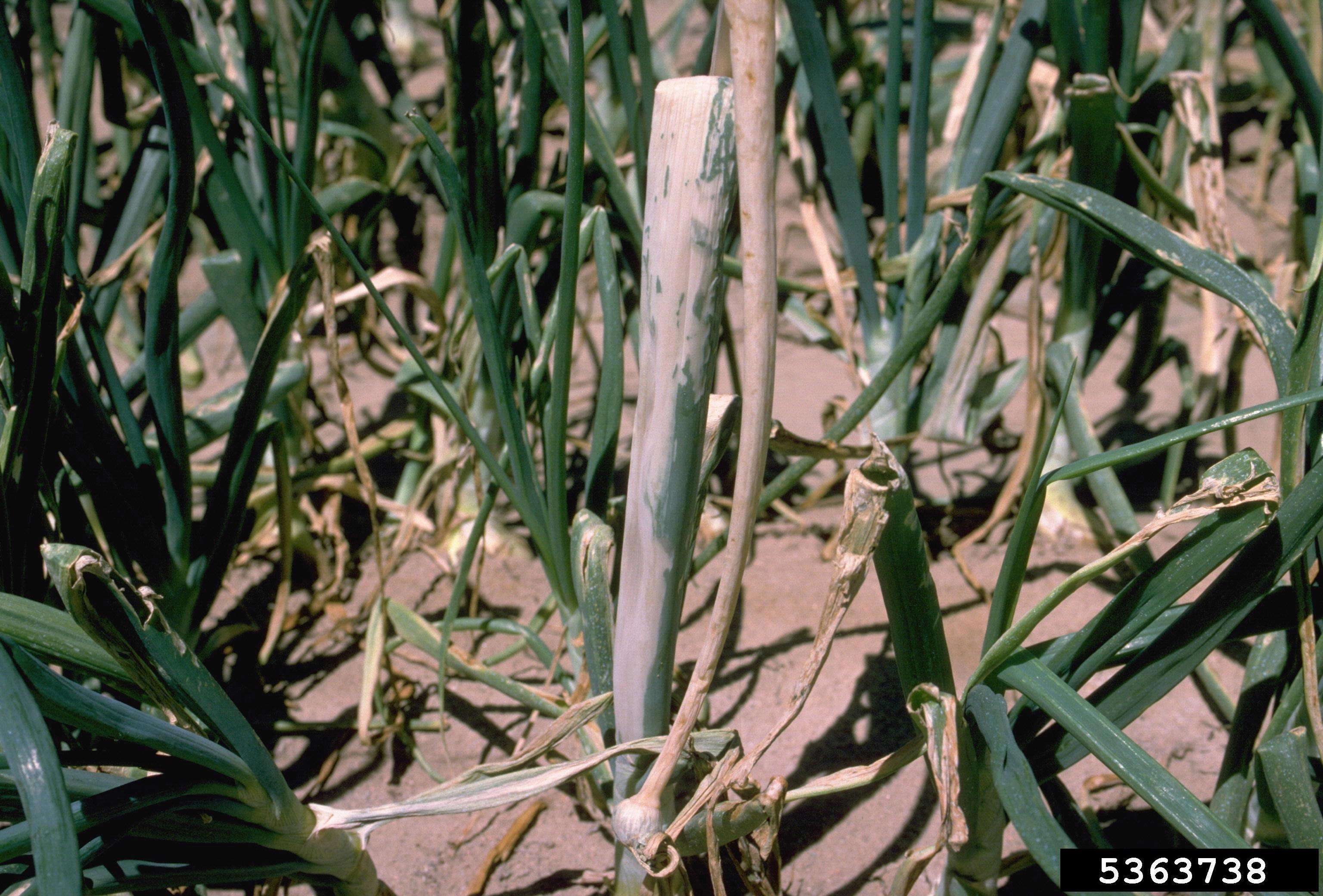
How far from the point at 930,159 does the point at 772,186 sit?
1155 millimetres

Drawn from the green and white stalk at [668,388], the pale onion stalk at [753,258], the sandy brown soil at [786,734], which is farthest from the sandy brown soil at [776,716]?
the pale onion stalk at [753,258]

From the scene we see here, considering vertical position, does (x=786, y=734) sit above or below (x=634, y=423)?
below

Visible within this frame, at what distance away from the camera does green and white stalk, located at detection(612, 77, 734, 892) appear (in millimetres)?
504

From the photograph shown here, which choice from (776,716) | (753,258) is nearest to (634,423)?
(776,716)

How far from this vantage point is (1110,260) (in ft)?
3.62

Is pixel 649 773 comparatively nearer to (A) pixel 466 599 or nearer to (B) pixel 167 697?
(B) pixel 167 697

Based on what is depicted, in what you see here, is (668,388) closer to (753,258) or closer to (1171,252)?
(753,258)

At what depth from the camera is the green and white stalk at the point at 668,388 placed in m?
0.50

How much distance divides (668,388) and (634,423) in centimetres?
35

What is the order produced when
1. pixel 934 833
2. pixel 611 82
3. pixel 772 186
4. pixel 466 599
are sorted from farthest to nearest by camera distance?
pixel 611 82 → pixel 466 599 → pixel 934 833 → pixel 772 186

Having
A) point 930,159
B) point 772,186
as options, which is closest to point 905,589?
point 772,186

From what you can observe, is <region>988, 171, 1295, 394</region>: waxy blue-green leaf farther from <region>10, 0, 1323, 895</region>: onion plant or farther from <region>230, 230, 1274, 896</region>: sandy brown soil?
<region>230, 230, 1274, 896</region>: sandy brown soil

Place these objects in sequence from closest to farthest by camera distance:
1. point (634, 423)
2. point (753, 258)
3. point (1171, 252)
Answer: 1. point (753, 258)
2. point (1171, 252)
3. point (634, 423)

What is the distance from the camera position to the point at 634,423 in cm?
90
